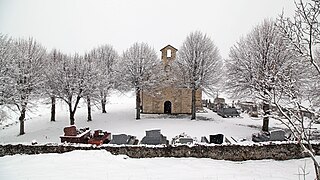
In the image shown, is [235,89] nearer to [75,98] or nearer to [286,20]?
[75,98]

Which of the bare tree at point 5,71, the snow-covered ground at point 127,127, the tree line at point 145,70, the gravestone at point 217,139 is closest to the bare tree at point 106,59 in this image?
the tree line at point 145,70

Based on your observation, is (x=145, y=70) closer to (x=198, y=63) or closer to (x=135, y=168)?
(x=198, y=63)

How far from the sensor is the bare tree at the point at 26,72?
71.7 feet

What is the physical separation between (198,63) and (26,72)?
1810 centimetres

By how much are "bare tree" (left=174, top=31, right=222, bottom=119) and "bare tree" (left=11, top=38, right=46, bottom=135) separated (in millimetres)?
15628

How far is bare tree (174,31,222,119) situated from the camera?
30.4 metres

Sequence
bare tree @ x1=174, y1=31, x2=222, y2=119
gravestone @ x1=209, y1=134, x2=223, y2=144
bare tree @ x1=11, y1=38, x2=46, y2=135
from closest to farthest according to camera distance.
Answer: gravestone @ x1=209, y1=134, x2=223, y2=144 → bare tree @ x1=11, y1=38, x2=46, y2=135 → bare tree @ x1=174, y1=31, x2=222, y2=119

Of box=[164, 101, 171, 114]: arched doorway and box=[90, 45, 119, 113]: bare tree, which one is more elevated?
box=[90, 45, 119, 113]: bare tree

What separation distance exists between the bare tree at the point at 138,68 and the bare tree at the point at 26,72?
900 centimetres

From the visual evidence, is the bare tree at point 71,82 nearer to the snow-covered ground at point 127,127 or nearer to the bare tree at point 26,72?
the bare tree at point 26,72

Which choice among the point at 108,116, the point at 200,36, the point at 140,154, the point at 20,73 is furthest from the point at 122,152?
the point at 200,36

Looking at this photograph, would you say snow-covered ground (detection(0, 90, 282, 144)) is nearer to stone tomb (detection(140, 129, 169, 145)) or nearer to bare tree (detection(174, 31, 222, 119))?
stone tomb (detection(140, 129, 169, 145))

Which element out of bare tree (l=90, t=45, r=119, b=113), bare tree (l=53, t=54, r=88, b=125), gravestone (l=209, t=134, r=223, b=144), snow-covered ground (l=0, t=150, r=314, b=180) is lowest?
snow-covered ground (l=0, t=150, r=314, b=180)

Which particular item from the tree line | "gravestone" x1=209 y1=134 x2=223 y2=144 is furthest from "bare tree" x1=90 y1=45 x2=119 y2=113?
"gravestone" x1=209 y1=134 x2=223 y2=144
